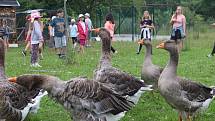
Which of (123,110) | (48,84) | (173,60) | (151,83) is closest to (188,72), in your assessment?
(151,83)

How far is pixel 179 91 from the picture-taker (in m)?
7.82

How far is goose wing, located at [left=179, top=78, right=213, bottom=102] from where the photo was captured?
7.95 metres

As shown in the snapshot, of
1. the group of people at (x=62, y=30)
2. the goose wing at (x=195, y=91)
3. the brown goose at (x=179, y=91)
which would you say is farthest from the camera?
the group of people at (x=62, y=30)

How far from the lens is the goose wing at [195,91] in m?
7.95

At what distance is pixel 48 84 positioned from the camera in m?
6.33

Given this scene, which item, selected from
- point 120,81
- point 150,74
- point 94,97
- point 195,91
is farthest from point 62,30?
point 94,97

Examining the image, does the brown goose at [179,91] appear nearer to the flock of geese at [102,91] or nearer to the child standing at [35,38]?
the flock of geese at [102,91]

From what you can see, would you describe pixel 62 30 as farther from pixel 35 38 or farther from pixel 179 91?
pixel 179 91

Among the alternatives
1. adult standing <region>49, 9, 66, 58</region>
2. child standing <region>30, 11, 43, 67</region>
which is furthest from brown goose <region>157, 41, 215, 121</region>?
adult standing <region>49, 9, 66, 58</region>

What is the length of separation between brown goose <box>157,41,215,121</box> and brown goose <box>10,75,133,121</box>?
99 centimetres

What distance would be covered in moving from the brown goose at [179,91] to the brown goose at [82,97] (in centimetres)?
99

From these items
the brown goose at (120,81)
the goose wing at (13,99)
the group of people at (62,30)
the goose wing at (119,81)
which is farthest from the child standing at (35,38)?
the goose wing at (13,99)

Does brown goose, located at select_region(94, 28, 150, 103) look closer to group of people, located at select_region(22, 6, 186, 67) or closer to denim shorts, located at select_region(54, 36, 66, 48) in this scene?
group of people, located at select_region(22, 6, 186, 67)

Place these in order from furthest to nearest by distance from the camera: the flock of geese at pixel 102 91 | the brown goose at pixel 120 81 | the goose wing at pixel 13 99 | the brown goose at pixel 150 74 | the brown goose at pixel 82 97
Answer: the brown goose at pixel 150 74
the brown goose at pixel 120 81
the goose wing at pixel 13 99
the flock of geese at pixel 102 91
the brown goose at pixel 82 97
